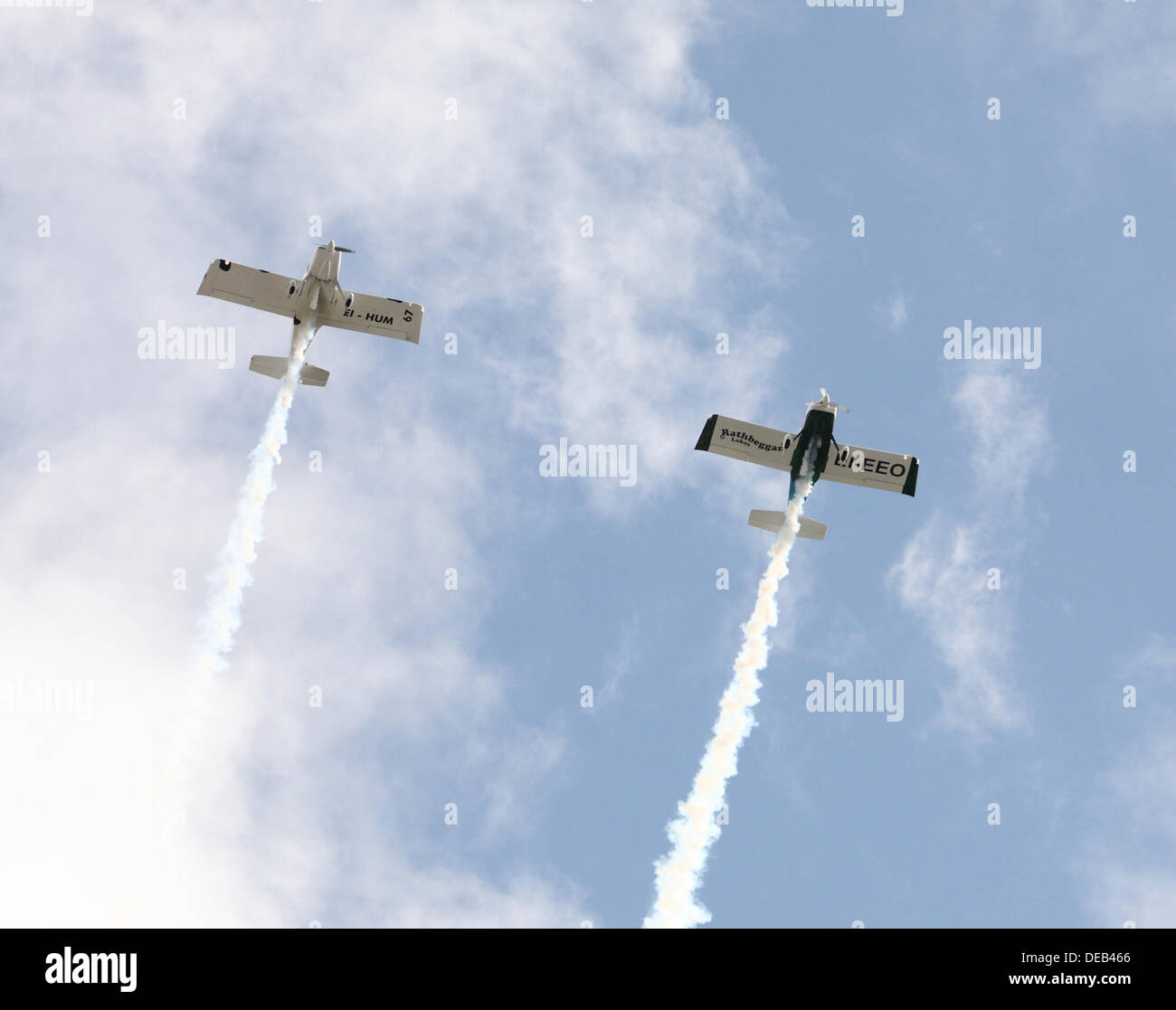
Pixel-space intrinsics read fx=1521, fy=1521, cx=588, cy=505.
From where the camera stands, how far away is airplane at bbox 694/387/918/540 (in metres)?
73.5

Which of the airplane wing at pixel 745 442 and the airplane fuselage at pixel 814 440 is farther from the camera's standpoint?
the airplane wing at pixel 745 442

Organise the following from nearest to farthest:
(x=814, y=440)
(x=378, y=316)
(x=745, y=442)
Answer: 1. (x=814, y=440)
2. (x=745, y=442)
3. (x=378, y=316)

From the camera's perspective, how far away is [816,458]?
7431 cm

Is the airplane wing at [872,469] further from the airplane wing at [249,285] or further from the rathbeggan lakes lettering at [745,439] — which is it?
the airplane wing at [249,285]

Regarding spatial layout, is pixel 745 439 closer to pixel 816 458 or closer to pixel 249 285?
pixel 816 458

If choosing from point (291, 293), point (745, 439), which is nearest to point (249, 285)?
point (291, 293)

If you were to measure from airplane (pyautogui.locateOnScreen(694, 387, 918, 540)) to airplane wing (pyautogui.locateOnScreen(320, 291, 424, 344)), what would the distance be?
669 inches

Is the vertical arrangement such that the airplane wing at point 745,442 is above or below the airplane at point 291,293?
below

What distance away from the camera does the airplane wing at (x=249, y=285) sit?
77375 millimetres

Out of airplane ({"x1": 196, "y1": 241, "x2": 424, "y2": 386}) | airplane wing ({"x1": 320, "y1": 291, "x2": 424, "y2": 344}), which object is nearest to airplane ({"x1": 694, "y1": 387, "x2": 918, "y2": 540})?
airplane wing ({"x1": 320, "y1": 291, "x2": 424, "y2": 344})

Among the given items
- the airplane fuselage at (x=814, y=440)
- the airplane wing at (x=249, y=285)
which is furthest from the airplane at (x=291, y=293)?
the airplane fuselage at (x=814, y=440)

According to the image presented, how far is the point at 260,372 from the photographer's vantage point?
77188 millimetres

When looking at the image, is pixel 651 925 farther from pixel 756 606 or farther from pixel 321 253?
pixel 321 253

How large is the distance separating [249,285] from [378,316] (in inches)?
271
